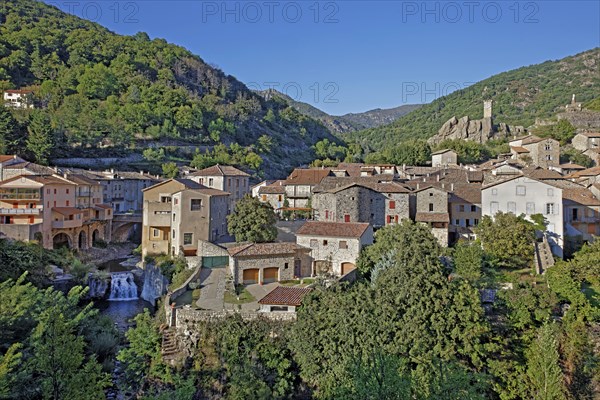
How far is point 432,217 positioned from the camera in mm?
33625

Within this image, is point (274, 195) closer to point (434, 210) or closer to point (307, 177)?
point (307, 177)

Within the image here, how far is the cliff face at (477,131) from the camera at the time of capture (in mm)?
85688

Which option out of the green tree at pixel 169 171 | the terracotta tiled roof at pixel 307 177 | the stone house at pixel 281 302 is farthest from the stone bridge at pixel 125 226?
the stone house at pixel 281 302

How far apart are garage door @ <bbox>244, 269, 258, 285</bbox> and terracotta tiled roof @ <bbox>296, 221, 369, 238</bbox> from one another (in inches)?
180

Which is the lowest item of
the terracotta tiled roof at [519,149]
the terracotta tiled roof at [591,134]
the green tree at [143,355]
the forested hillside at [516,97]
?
the green tree at [143,355]

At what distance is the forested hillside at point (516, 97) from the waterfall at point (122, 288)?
8772 cm

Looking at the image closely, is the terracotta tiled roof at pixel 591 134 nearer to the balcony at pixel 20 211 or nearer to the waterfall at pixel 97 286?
the waterfall at pixel 97 286

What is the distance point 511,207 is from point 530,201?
1.32 metres

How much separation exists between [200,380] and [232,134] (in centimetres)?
8650

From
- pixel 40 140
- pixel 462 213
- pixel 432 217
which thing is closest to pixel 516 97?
pixel 462 213

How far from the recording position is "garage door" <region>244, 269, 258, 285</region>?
25281 mm

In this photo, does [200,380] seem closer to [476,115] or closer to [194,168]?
[194,168]

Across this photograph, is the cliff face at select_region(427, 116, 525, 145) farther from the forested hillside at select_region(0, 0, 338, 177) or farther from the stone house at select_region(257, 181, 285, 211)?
the stone house at select_region(257, 181, 285, 211)

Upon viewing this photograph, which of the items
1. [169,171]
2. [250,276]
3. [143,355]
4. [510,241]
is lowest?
[143,355]
